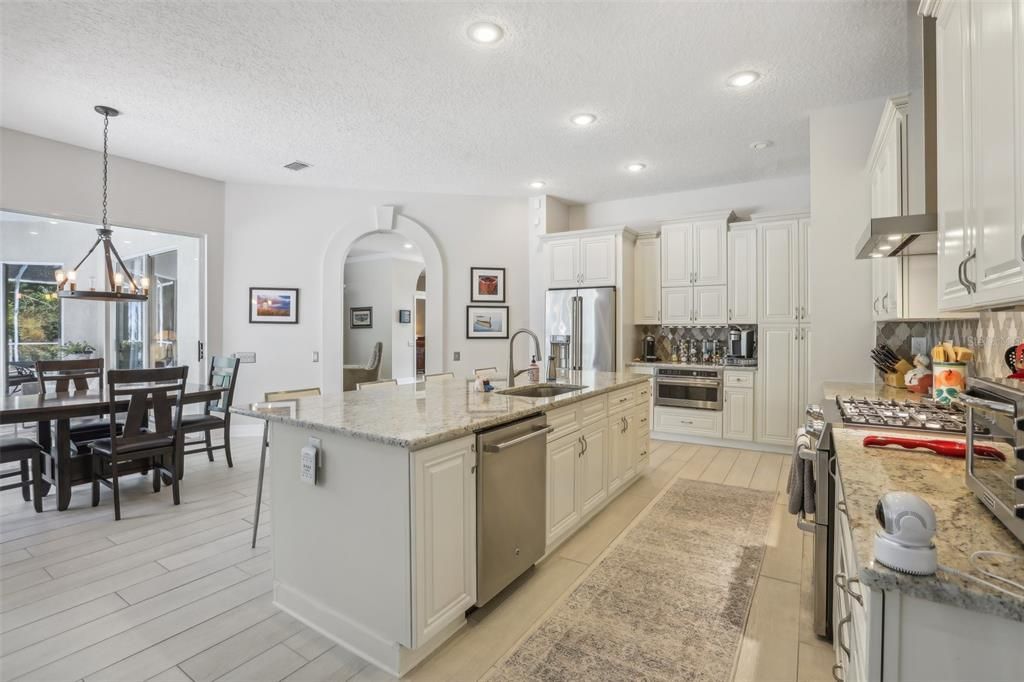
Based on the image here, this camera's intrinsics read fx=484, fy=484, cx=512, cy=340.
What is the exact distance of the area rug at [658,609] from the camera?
183 centimetres

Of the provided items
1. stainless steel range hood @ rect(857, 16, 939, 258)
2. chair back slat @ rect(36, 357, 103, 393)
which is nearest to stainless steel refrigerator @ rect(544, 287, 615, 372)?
stainless steel range hood @ rect(857, 16, 939, 258)

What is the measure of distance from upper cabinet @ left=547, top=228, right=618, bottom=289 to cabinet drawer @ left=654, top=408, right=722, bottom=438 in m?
1.58

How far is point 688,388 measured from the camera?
17.2 feet

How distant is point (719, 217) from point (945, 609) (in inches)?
196

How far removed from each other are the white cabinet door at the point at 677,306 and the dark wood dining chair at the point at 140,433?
15.3ft

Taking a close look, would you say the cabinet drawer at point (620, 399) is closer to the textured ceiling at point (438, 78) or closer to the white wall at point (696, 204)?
the textured ceiling at point (438, 78)

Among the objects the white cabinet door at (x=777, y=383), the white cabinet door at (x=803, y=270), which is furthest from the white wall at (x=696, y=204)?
the white cabinet door at (x=777, y=383)

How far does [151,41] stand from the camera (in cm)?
275

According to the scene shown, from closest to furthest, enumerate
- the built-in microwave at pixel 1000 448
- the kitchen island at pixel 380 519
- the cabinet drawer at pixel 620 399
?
the built-in microwave at pixel 1000 448, the kitchen island at pixel 380 519, the cabinet drawer at pixel 620 399

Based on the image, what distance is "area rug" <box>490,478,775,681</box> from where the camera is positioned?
6.01ft

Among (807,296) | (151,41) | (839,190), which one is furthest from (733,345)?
(151,41)

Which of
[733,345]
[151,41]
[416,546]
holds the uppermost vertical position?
[151,41]

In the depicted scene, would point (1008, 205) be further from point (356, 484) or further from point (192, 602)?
point (192, 602)

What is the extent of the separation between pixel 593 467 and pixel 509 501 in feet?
3.44
